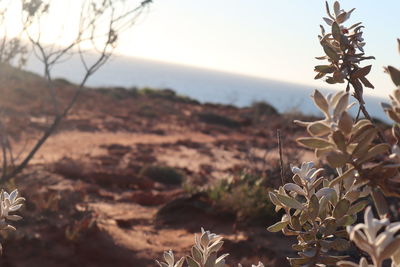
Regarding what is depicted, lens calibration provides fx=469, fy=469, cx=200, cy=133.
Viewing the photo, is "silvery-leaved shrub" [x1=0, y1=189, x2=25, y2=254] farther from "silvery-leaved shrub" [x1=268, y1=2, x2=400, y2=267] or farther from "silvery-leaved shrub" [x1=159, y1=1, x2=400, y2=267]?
"silvery-leaved shrub" [x1=268, y1=2, x2=400, y2=267]

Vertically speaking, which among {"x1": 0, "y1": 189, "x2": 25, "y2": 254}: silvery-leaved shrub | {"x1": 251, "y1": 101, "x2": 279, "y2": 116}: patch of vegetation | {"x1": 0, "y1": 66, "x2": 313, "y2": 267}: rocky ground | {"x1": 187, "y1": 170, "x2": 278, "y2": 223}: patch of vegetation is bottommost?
{"x1": 0, "y1": 66, "x2": 313, "y2": 267}: rocky ground

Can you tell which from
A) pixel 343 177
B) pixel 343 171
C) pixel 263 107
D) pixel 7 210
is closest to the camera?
pixel 343 177

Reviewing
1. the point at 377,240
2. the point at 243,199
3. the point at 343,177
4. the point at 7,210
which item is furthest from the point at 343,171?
the point at 243,199

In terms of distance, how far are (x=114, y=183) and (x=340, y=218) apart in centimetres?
738

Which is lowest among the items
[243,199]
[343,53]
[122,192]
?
[122,192]

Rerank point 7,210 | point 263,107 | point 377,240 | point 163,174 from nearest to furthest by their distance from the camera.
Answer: point 377,240 < point 7,210 < point 163,174 < point 263,107

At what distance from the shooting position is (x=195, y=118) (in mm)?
21766

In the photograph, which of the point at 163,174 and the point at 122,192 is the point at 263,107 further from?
the point at 122,192

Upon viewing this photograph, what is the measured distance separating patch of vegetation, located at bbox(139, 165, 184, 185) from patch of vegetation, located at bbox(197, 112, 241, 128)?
38.5 ft

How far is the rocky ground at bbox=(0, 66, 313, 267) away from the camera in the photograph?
4.77m

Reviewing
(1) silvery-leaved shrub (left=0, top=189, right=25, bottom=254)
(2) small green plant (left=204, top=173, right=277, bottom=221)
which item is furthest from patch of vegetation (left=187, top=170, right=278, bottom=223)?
(1) silvery-leaved shrub (left=0, top=189, right=25, bottom=254)

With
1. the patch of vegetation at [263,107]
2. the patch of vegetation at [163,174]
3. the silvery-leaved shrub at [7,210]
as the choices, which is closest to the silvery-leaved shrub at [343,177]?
the silvery-leaved shrub at [7,210]

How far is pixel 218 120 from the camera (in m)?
21.4

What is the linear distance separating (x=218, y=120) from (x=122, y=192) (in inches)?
538
